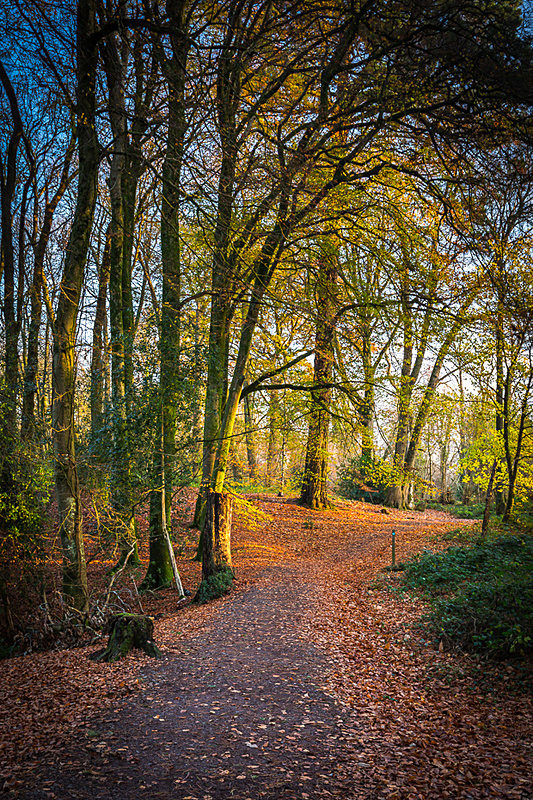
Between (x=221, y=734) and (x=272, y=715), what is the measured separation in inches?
21.9

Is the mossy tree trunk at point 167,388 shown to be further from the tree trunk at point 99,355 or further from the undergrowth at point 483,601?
the undergrowth at point 483,601

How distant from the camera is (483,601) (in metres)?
6.08

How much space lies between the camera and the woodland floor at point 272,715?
3355 mm

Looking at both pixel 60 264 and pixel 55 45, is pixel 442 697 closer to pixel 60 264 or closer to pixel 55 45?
pixel 55 45

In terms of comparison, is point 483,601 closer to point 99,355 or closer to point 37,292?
point 37,292

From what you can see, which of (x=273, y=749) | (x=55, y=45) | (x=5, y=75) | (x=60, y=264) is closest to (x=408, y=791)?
(x=273, y=749)

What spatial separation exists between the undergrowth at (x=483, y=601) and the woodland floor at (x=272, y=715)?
0.28m

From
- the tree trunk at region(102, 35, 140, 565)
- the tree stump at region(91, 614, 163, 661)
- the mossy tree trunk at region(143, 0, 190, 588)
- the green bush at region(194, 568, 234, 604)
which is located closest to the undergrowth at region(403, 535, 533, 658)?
the green bush at region(194, 568, 234, 604)

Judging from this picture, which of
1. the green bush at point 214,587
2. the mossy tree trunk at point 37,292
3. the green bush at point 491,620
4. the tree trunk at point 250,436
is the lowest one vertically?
the green bush at point 214,587

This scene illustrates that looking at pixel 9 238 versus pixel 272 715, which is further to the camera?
pixel 9 238

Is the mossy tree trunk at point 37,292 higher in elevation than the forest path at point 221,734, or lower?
higher

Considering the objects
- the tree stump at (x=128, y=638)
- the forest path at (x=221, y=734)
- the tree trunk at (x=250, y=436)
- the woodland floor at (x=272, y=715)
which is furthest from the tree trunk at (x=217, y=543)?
the tree trunk at (x=250, y=436)

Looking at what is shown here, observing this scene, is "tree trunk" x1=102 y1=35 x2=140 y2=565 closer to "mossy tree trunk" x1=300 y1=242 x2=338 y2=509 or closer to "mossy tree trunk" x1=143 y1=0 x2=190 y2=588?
"mossy tree trunk" x1=143 y1=0 x2=190 y2=588

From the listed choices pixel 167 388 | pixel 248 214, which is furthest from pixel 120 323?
pixel 248 214
